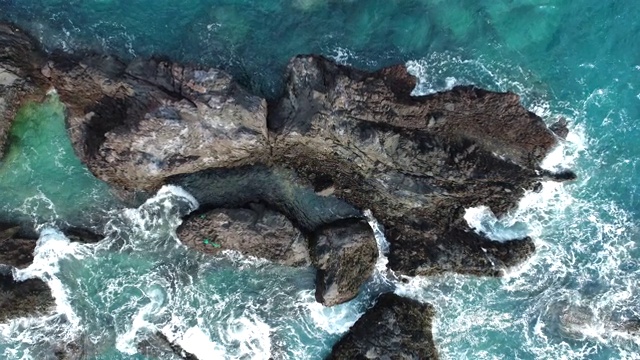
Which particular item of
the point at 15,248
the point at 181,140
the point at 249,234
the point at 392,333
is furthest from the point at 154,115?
the point at 392,333

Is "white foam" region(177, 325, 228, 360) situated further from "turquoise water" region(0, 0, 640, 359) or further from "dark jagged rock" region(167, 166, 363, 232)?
"dark jagged rock" region(167, 166, 363, 232)

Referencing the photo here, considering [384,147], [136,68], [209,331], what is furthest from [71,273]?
[384,147]

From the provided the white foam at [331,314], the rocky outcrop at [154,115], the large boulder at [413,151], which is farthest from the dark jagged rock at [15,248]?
the white foam at [331,314]

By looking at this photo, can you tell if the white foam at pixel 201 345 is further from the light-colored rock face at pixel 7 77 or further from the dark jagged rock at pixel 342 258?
the light-colored rock face at pixel 7 77

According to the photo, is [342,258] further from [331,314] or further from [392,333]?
[392,333]

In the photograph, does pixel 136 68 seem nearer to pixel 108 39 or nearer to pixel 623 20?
pixel 108 39

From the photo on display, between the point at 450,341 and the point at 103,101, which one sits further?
the point at 450,341
